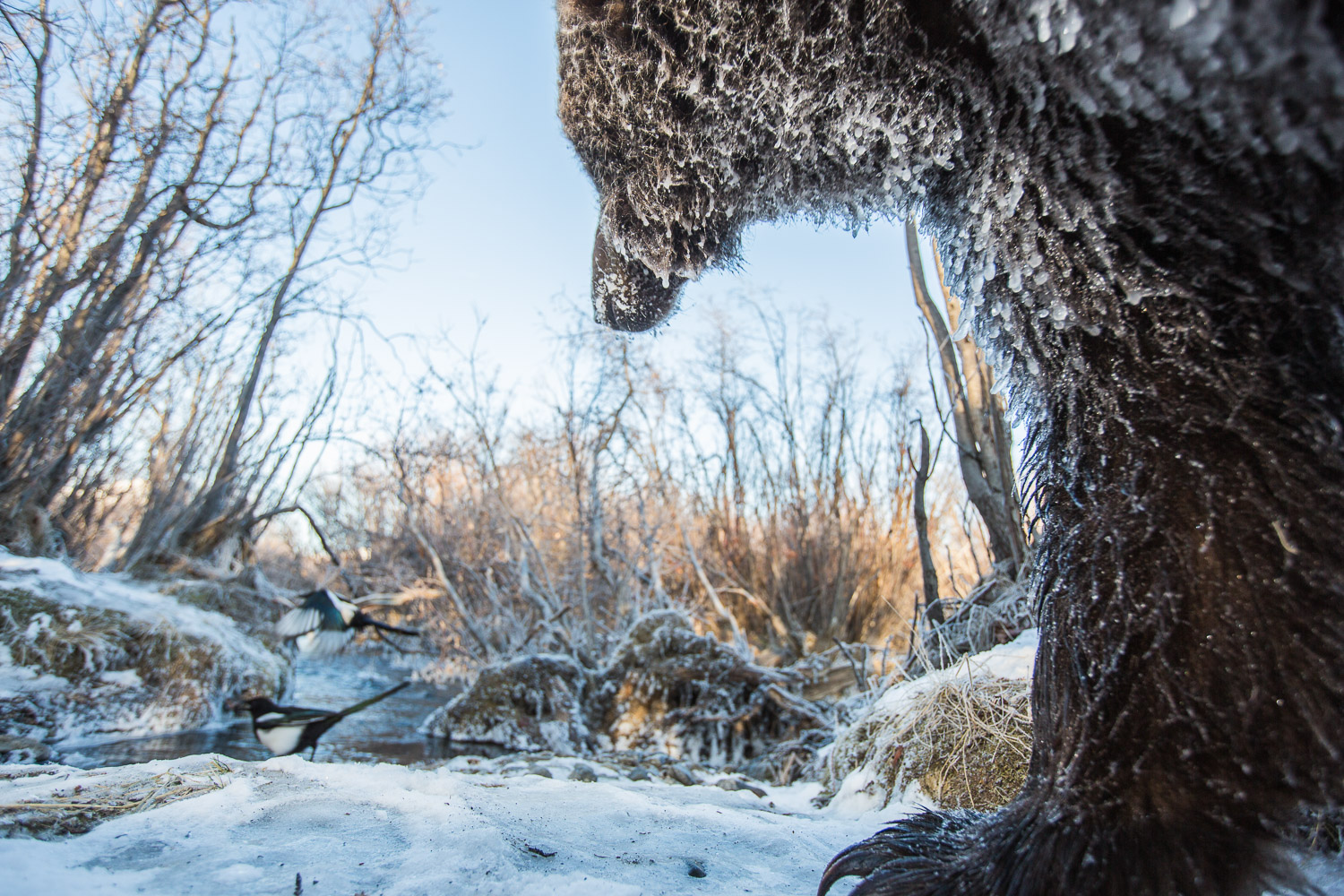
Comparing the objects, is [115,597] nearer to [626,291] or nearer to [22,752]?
[22,752]

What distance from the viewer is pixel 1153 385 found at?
3.46ft

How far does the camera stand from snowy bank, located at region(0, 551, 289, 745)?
12.1ft

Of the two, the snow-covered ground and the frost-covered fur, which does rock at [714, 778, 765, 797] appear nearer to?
the snow-covered ground

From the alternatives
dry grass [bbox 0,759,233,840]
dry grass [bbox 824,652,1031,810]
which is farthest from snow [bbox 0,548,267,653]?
dry grass [bbox 824,652,1031,810]

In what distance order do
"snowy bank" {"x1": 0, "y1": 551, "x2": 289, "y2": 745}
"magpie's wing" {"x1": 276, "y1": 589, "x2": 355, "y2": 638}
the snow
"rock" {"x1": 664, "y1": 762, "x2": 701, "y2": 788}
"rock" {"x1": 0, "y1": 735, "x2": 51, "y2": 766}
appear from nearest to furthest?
"rock" {"x1": 0, "y1": 735, "x2": 51, "y2": 766}
"rock" {"x1": 664, "y1": 762, "x2": 701, "y2": 788}
"snowy bank" {"x1": 0, "y1": 551, "x2": 289, "y2": 745}
the snow
"magpie's wing" {"x1": 276, "y1": 589, "x2": 355, "y2": 638}

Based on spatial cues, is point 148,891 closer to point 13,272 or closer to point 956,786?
point 956,786

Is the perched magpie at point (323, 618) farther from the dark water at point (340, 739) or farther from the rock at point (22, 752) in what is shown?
the rock at point (22, 752)

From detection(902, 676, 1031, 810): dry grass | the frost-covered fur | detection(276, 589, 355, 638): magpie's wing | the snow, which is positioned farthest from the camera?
detection(276, 589, 355, 638): magpie's wing

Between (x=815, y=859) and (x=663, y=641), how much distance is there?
11.4 feet

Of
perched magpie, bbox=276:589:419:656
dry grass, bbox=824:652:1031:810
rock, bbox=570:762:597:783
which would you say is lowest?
rock, bbox=570:762:597:783

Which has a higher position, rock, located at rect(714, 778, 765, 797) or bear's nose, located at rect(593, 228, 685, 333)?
bear's nose, located at rect(593, 228, 685, 333)

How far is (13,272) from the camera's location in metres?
4.25

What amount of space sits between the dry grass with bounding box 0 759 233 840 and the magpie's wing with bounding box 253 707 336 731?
2271mm

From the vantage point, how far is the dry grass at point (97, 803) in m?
1.26
